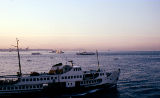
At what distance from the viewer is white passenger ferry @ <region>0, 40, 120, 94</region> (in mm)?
37562

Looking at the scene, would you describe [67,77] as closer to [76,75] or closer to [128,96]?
[76,75]

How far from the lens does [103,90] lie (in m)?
44.4

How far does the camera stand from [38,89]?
38.3m

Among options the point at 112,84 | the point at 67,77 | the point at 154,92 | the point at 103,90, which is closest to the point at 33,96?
the point at 67,77

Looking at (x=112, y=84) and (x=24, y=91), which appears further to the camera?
(x=112, y=84)

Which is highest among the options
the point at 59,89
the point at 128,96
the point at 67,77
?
the point at 67,77

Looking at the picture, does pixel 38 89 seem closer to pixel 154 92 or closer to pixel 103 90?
pixel 103 90

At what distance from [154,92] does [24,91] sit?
31.5 metres

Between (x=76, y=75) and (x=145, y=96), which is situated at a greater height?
(x=76, y=75)

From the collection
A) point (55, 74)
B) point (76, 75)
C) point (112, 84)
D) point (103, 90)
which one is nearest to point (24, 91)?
point (55, 74)

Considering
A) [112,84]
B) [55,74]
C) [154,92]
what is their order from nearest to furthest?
[55,74] < [154,92] < [112,84]

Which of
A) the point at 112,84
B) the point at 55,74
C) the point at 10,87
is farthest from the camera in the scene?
the point at 112,84

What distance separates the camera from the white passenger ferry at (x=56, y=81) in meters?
37.6

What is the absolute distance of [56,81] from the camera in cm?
3956
